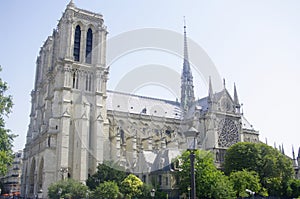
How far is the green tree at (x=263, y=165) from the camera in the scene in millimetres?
49287

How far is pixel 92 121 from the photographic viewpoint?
53.3m

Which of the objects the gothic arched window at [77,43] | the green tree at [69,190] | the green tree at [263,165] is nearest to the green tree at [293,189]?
the green tree at [263,165]

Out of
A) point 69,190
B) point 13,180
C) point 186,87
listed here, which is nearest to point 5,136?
point 69,190

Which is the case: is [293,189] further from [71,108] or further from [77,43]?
[77,43]

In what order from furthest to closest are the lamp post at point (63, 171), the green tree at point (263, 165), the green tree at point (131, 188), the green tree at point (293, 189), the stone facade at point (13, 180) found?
the stone facade at point (13, 180), the green tree at point (293, 189), the green tree at point (263, 165), the lamp post at point (63, 171), the green tree at point (131, 188)

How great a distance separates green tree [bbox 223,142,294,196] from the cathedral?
7.46 meters

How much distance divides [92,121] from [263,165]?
92.9ft

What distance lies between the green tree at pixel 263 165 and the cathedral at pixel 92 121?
7.46 meters

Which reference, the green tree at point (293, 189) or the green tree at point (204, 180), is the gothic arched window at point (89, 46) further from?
the green tree at point (293, 189)

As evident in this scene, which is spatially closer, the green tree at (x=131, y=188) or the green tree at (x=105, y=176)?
the green tree at (x=131, y=188)

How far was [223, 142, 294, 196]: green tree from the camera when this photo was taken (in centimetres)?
4929

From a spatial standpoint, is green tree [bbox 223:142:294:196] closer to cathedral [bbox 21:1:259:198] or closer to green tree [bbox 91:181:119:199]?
cathedral [bbox 21:1:259:198]

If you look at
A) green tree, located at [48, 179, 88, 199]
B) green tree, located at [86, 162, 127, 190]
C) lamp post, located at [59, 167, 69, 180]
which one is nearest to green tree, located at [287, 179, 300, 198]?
green tree, located at [86, 162, 127, 190]

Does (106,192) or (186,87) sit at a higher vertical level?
(186,87)
